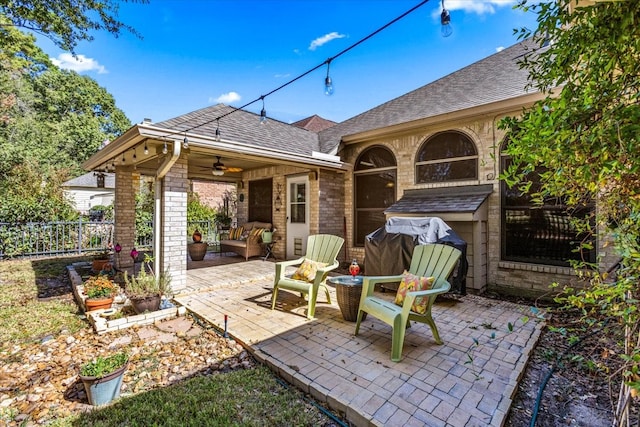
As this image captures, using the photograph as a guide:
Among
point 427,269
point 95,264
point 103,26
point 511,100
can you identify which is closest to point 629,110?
point 427,269

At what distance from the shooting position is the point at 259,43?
587cm

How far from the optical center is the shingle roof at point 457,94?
554 centimetres

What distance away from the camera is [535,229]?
16.1 feet

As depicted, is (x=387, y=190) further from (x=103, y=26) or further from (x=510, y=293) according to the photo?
(x=103, y=26)

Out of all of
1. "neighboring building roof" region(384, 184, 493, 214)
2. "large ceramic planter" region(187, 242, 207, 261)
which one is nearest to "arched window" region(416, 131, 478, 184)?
"neighboring building roof" region(384, 184, 493, 214)

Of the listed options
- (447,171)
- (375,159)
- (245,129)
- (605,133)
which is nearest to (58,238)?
(245,129)

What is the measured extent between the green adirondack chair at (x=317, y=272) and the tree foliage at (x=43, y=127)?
8.69m

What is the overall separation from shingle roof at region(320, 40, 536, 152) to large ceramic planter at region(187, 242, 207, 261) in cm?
413

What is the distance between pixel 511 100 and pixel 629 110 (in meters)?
4.27

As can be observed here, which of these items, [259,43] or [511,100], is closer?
[511,100]

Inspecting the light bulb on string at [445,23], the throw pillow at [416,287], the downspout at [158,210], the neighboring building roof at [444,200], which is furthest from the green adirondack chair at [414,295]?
the downspout at [158,210]

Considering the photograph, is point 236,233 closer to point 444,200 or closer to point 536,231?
point 444,200

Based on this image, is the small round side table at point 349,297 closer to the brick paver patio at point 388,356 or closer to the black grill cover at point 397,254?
the brick paver patio at point 388,356

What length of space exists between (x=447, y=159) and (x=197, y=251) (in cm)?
633
